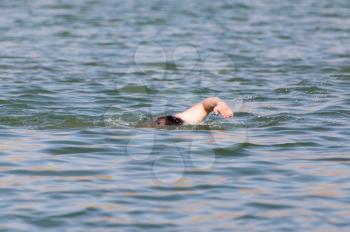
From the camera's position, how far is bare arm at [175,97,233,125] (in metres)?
10.8

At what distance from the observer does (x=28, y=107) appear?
13641mm

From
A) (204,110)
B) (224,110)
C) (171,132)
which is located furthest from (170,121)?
(224,110)

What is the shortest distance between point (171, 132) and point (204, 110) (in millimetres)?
523

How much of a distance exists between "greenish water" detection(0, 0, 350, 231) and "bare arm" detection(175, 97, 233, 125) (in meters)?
0.17

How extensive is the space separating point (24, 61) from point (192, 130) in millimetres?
8469

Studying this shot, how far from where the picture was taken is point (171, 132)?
37.9 ft

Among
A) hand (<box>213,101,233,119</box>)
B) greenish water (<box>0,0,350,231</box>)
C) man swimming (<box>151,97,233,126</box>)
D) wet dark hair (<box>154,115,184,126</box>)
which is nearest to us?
greenish water (<box>0,0,350,231</box>)

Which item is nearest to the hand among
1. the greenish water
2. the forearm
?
the forearm

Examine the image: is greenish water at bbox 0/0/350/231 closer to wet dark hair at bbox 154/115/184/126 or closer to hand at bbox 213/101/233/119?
wet dark hair at bbox 154/115/184/126

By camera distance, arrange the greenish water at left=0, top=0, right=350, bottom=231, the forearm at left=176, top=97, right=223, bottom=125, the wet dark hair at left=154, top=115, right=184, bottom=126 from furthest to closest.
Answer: the wet dark hair at left=154, top=115, right=184, bottom=126 < the forearm at left=176, top=97, right=223, bottom=125 < the greenish water at left=0, top=0, right=350, bottom=231

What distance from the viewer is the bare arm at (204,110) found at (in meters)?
10.8

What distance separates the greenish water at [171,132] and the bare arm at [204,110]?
170 millimetres

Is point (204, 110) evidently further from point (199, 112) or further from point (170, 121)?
point (170, 121)

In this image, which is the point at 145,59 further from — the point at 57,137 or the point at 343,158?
the point at 343,158
